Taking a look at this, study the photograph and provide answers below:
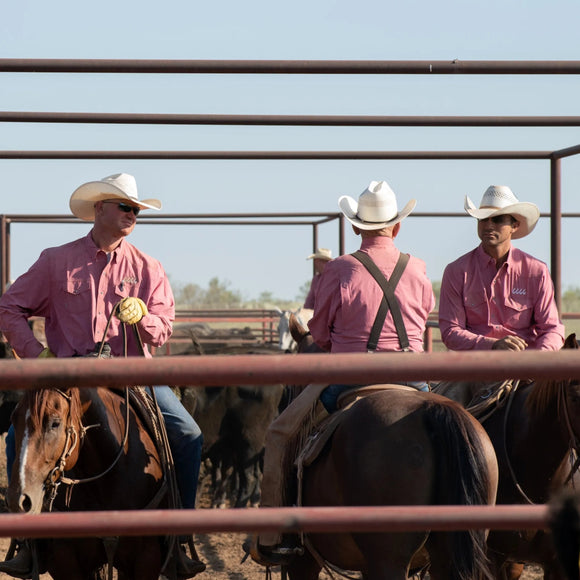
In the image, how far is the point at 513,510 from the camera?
6.23 feet

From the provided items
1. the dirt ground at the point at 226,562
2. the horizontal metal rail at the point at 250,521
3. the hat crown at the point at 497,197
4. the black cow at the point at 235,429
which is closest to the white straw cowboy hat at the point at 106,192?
the hat crown at the point at 497,197

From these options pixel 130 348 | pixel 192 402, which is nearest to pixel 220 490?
pixel 192 402

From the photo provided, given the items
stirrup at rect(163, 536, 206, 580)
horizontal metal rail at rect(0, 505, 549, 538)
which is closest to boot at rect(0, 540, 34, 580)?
stirrup at rect(163, 536, 206, 580)

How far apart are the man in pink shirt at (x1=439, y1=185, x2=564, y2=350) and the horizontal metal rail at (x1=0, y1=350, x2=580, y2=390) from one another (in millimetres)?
3041

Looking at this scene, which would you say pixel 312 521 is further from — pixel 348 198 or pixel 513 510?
pixel 348 198

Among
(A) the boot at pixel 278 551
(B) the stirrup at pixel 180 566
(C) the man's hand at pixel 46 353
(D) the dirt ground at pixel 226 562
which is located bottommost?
(D) the dirt ground at pixel 226 562

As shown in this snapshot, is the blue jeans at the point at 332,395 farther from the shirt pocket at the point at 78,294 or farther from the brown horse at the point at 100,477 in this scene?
the shirt pocket at the point at 78,294

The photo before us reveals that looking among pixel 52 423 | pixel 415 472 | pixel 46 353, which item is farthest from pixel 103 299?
pixel 415 472

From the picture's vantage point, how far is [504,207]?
4.98 m

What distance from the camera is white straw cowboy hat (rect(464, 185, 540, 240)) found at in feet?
16.3

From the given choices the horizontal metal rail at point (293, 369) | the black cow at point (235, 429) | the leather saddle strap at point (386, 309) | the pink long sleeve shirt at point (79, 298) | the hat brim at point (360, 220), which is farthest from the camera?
the black cow at point (235, 429)

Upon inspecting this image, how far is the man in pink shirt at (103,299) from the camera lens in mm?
4309

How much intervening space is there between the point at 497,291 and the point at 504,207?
0.48 meters

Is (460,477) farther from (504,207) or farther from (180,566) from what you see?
(504,207)
